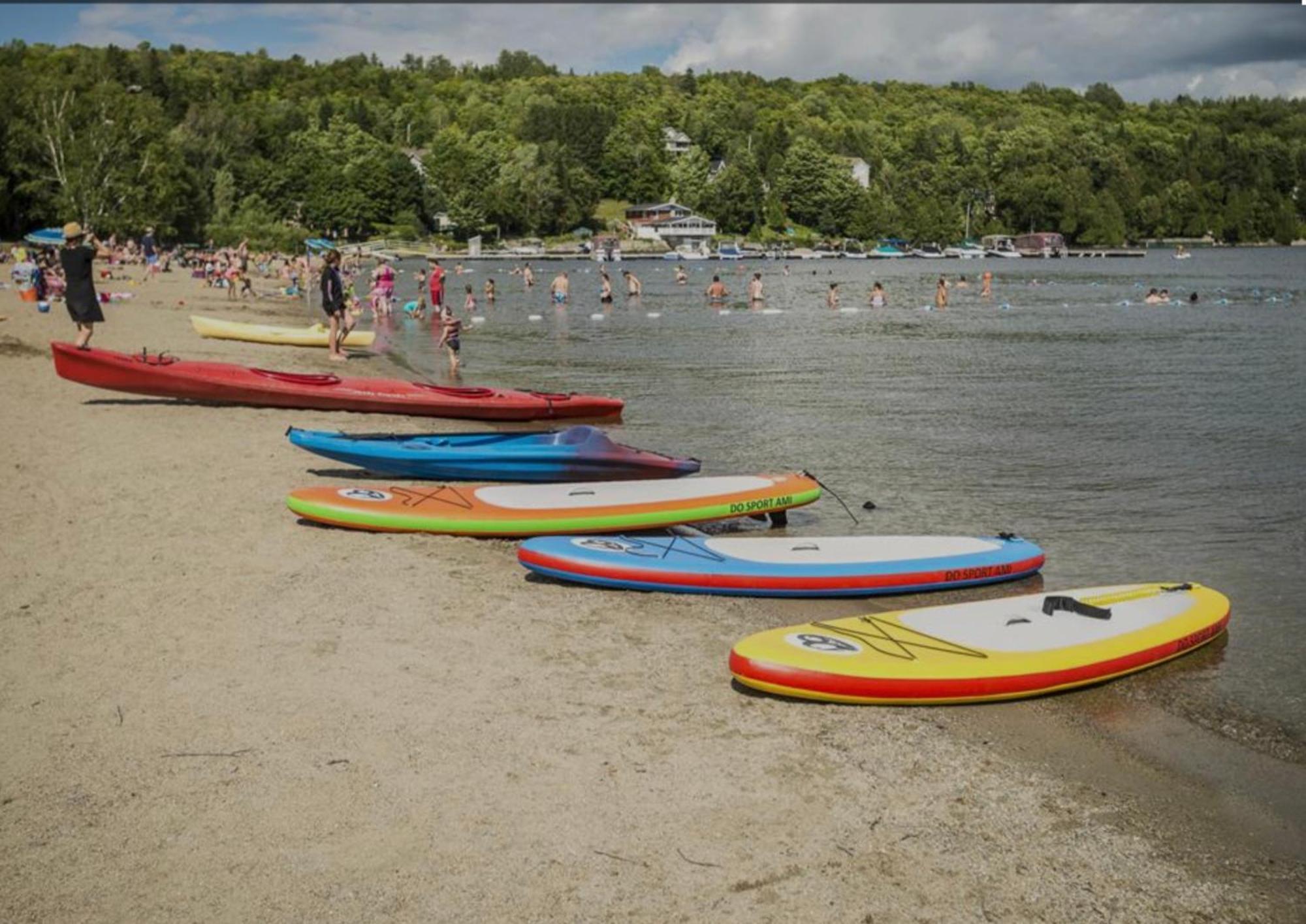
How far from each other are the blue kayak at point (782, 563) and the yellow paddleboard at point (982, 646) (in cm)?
85

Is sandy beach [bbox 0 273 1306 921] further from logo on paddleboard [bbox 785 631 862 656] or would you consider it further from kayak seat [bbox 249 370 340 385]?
kayak seat [bbox 249 370 340 385]

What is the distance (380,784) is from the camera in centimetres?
528

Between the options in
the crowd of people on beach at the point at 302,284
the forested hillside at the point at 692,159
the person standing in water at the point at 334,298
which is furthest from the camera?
the forested hillside at the point at 692,159

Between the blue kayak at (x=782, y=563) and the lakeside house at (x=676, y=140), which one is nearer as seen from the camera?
the blue kayak at (x=782, y=563)

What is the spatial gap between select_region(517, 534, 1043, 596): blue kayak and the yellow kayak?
16804mm

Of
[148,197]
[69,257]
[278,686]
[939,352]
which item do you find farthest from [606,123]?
[278,686]

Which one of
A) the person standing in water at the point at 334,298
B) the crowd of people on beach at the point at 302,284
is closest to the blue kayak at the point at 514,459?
the crowd of people on beach at the point at 302,284

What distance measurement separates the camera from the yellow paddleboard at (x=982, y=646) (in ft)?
20.7

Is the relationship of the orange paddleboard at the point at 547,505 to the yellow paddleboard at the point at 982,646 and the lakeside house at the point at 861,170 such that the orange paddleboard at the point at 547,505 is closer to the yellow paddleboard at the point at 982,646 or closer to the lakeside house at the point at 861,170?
the yellow paddleboard at the point at 982,646

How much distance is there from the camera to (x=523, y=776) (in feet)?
17.7

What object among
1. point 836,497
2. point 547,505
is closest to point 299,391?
point 547,505

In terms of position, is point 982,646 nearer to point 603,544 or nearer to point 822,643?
point 822,643

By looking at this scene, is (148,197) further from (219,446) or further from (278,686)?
(278,686)

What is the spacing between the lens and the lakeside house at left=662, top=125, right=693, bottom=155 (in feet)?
575
